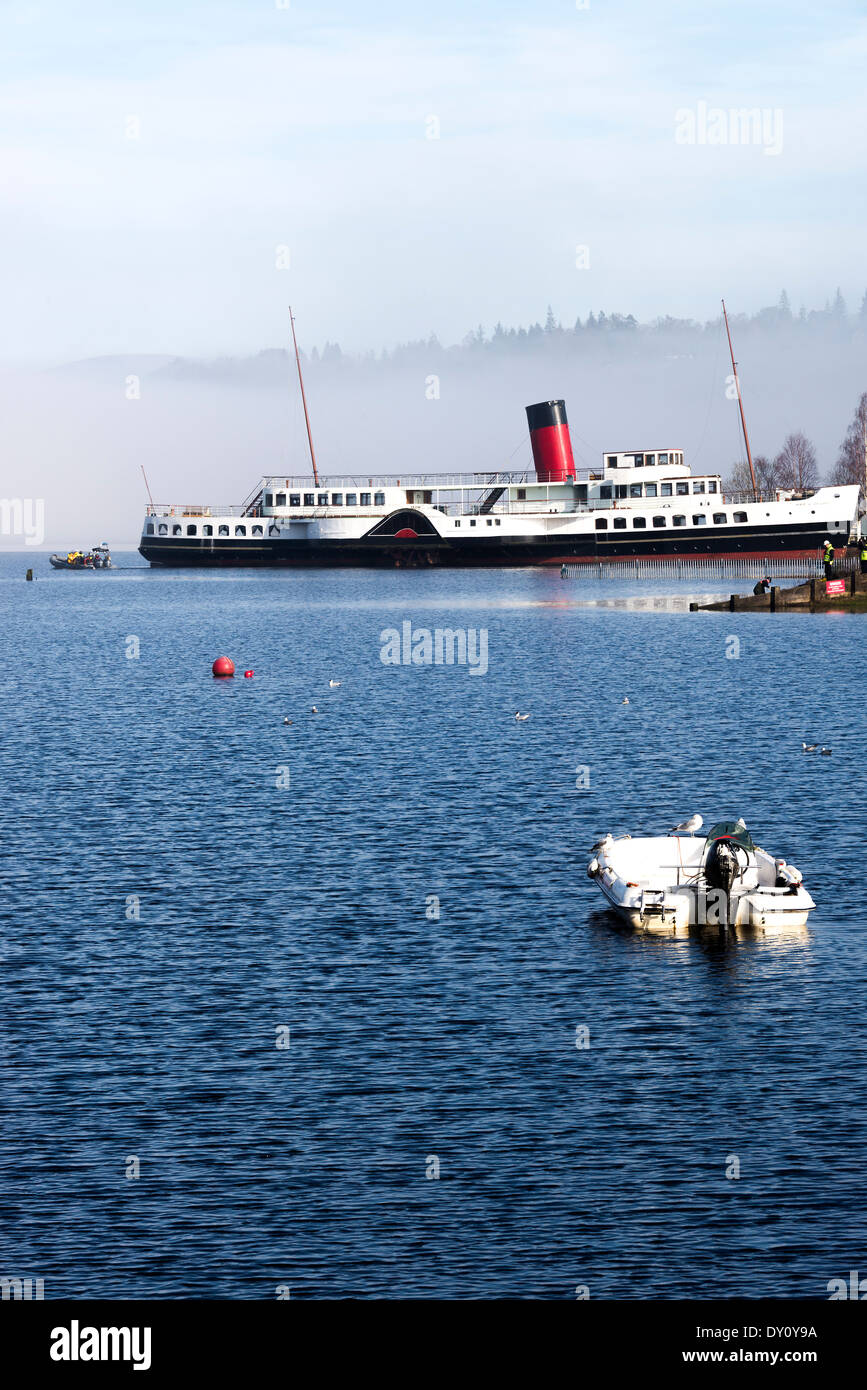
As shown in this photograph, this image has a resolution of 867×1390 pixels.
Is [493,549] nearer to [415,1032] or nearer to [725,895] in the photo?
[725,895]

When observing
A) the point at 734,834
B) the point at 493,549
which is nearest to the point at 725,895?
the point at 734,834

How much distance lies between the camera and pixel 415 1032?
79.7ft

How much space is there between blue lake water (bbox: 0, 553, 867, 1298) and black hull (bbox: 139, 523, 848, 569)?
10027 cm

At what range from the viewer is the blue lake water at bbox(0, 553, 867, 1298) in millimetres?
17625

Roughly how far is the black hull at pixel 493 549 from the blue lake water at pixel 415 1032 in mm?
100271

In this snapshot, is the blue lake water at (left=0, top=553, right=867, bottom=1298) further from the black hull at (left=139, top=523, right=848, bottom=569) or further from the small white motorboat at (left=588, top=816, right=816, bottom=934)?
the black hull at (left=139, top=523, right=848, bottom=569)

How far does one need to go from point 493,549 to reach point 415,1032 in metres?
151

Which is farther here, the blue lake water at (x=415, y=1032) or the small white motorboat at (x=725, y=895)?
the small white motorboat at (x=725, y=895)

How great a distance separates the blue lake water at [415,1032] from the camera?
1762 centimetres

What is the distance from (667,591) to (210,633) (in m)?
45.7

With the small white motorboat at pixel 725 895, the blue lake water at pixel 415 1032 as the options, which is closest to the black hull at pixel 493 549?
the blue lake water at pixel 415 1032

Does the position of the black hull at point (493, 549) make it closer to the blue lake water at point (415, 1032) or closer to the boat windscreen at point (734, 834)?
the blue lake water at point (415, 1032)

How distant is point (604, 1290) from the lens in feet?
54.0
